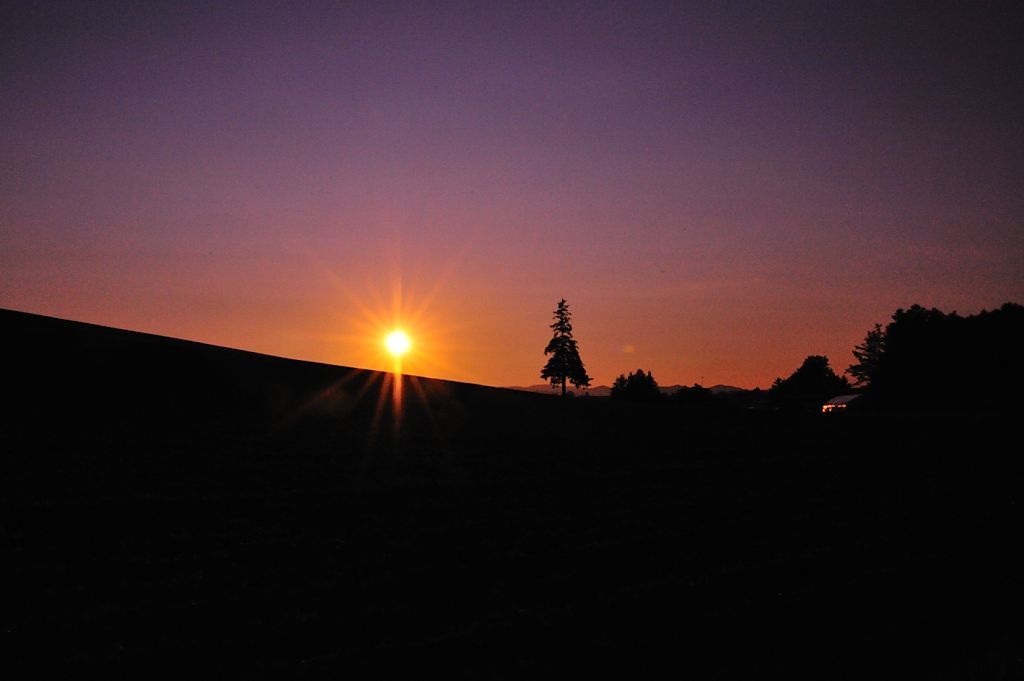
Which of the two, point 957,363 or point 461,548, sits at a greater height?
point 957,363

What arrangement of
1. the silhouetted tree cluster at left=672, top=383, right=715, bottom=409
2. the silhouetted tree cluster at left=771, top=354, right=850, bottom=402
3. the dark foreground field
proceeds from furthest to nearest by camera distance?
the silhouetted tree cluster at left=771, top=354, right=850, bottom=402 < the silhouetted tree cluster at left=672, top=383, right=715, bottom=409 < the dark foreground field

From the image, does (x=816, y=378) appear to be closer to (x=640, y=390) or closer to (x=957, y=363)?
(x=640, y=390)

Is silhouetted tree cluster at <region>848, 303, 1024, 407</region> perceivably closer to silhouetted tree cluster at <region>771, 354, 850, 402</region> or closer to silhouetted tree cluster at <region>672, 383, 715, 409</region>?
silhouetted tree cluster at <region>672, 383, 715, 409</region>

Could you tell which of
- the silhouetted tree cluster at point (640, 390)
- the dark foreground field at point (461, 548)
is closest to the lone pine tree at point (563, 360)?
the silhouetted tree cluster at point (640, 390)

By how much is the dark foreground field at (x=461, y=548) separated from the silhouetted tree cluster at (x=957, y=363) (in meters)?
41.7

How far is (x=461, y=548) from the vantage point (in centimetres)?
1377

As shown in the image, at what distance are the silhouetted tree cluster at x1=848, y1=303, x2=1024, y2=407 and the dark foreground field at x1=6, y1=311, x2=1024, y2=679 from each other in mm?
41672

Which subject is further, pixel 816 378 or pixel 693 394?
pixel 816 378

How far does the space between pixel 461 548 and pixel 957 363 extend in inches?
2746

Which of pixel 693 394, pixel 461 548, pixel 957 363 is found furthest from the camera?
pixel 693 394

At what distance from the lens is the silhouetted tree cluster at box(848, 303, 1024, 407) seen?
214 feet

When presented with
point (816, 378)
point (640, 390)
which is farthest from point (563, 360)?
point (816, 378)

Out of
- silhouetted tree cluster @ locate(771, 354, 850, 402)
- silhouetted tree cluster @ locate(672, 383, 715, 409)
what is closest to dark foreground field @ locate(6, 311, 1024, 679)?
silhouetted tree cluster @ locate(672, 383, 715, 409)

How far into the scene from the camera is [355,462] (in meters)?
22.2
